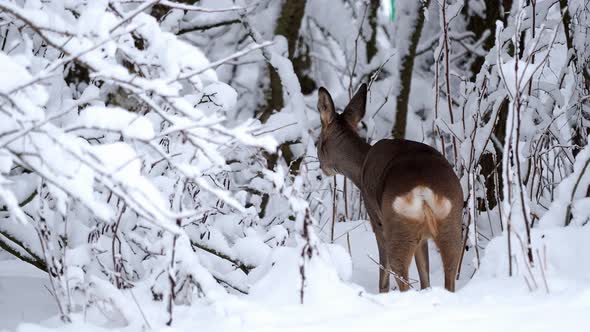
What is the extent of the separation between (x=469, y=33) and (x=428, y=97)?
114 cm

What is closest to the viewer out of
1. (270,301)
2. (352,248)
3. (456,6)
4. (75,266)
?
(270,301)

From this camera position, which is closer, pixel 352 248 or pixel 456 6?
pixel 456 6

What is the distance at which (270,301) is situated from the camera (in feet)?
9.91

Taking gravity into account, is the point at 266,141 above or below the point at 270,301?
above

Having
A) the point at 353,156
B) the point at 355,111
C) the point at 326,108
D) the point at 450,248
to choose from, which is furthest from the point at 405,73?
the point at 450,248

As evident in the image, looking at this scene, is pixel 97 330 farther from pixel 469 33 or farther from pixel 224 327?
pixel 469 33

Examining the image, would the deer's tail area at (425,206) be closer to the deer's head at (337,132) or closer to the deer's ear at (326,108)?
the deer's head at (337,132)

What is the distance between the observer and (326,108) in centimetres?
649

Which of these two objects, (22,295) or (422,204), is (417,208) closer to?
(422,204)

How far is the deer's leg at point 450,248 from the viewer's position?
15.3 feet

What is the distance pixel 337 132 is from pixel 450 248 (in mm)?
1943

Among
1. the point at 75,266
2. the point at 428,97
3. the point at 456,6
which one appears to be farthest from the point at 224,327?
the point at 428,97

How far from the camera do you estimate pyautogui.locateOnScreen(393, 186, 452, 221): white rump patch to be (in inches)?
181

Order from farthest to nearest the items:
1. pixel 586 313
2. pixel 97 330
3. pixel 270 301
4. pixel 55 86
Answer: pixel 55 86 < pixel 270 301 < pixel 97 330 < pixel 586 313
